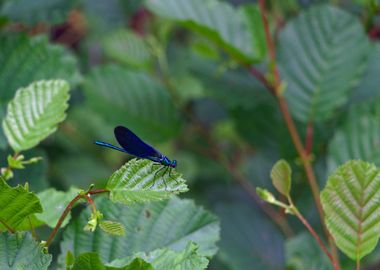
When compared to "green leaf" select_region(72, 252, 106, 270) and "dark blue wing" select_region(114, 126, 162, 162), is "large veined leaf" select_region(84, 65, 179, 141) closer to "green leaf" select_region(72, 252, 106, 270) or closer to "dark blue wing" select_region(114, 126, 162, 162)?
"dark blue wing" select_region(114, 126, 162, 162)

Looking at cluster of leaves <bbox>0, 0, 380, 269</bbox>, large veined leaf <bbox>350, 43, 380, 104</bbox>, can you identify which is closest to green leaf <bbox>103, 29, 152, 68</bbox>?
cluster of leaves <bbox>0, 0, 380, 269</bbox>

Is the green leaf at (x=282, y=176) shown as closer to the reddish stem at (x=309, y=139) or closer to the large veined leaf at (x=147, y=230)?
the large veined leaf at (x=147, y=230)

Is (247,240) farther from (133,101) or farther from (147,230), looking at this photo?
(147,230)

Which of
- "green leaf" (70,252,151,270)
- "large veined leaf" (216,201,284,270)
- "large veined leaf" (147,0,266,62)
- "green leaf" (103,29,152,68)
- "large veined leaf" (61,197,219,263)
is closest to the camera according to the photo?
"green leaf" (70,252,151,270)

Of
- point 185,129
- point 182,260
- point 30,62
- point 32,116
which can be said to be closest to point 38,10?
point 30,62

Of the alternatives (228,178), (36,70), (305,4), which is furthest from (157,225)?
(228,178)

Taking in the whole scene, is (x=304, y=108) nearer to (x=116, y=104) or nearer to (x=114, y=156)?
(x=116, y=104)

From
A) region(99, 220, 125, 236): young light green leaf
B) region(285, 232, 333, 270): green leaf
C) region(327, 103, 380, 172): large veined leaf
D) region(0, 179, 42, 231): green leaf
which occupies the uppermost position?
region(0, 179, 42, 231): green leaf
